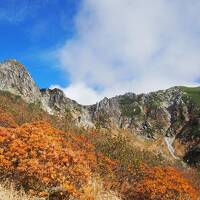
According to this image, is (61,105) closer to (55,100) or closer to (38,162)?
(55,100)

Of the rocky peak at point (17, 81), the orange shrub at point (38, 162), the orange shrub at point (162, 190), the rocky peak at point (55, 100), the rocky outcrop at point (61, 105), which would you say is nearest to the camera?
the orange shrub at point (38, 162)

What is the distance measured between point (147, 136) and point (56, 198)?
567 ft

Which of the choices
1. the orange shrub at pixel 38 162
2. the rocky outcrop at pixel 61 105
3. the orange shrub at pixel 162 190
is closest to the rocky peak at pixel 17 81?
the rocky outcrop at pixel 61 105

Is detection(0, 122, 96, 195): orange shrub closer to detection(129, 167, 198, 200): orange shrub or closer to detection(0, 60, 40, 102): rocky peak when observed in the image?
detection(129, 167, 198, 200): orange shrub

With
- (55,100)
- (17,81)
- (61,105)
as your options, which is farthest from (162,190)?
(61,105)

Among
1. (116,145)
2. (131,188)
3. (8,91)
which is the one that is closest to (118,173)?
(131,188)

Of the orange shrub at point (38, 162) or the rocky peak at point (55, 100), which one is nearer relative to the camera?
the orange shrub at point (38, 162)

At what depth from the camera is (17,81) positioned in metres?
139

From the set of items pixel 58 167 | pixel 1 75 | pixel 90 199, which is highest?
pixel 1 75

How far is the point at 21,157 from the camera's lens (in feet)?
68.3

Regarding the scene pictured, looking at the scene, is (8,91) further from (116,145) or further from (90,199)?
(90,199)

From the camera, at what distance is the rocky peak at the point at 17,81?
132m

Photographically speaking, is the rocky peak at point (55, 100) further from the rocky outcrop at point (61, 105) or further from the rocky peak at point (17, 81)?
the rocky peak at point (17, 81)

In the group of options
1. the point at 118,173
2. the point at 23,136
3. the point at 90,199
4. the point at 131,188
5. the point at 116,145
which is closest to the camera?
the point at 90,199
